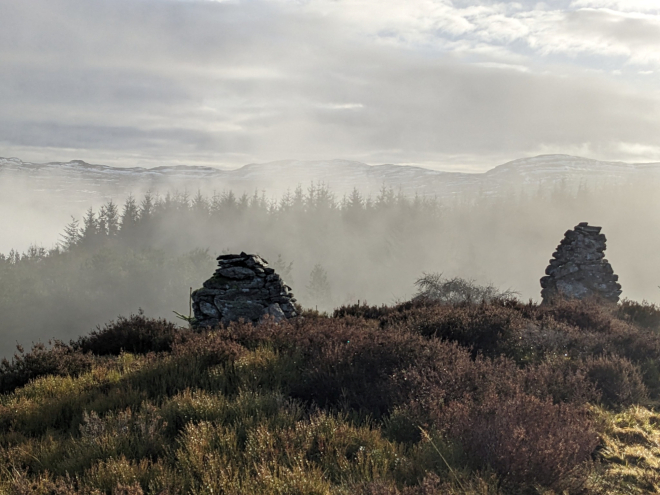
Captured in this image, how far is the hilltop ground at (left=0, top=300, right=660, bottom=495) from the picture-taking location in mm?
3713

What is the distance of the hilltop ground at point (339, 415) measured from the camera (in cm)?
371

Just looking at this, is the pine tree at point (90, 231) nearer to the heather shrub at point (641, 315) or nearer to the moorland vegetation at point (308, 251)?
the moorland vegetation at point (308, 251)

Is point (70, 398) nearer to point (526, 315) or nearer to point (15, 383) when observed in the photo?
point (15, 383)

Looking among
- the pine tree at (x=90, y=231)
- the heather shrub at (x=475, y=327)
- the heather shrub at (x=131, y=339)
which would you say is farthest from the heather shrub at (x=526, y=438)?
the pine tree at (x=90, y=231)

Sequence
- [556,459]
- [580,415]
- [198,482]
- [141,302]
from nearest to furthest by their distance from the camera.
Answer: [198,482] < [556,459] < [580,415] < [141,302]

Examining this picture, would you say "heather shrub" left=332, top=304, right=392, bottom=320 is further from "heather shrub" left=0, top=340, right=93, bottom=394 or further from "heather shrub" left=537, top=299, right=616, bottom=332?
"heather shrub" left=0, top=340, right=93, bottom=394

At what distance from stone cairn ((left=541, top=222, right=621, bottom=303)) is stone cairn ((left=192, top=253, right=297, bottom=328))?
31.5ft

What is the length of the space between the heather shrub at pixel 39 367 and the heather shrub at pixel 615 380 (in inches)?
315

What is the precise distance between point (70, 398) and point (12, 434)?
1.01 metres

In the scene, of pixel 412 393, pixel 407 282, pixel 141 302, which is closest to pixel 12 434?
pixel 412 393

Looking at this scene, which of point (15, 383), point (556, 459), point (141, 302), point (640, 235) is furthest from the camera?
point (640, 235)

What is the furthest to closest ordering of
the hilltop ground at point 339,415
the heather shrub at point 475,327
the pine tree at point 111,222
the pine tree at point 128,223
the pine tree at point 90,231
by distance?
the pine tree at point 128,223 → the pine tree at point 111,222 → the pine tree at point 90,231 → the heather shrub at point 475,327 → the hilltop ground at point 339,415

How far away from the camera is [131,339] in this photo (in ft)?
30.1

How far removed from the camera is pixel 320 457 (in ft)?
13.1
